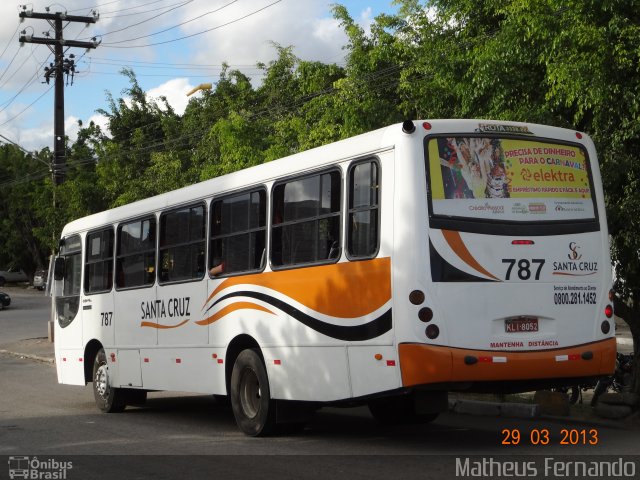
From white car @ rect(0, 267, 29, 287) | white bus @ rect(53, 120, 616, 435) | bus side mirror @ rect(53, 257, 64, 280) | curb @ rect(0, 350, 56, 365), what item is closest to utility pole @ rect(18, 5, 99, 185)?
curb @ rect(0, 350, 56, 365)

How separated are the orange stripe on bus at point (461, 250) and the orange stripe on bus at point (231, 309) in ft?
8.75

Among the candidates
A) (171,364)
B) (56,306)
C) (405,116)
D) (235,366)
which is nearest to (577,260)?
(235,366)

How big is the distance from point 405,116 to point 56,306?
7146mm

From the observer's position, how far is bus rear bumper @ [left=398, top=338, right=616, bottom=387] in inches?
352

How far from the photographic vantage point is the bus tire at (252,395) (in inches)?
440

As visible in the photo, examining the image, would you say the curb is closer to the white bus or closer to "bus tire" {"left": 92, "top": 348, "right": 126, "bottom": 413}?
"bus tire" {"left": 92, "top": 348, "right": 126, "bottom": 413}

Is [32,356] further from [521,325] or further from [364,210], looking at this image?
[521,325]

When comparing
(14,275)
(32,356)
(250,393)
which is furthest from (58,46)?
(14,275)

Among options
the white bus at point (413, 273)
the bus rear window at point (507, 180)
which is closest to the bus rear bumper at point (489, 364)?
the white bus at point (413, 273)

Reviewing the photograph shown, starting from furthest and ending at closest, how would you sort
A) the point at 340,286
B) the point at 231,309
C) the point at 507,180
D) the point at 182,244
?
the point at 182,244 → the point at 231,309 → the point at 340,286 → the point at 507,180

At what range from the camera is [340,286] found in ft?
32.6

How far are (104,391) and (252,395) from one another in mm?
4409

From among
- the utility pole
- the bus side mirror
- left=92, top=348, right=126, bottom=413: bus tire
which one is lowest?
A: left=92, top=348, right=126, bottom=413: bus tire

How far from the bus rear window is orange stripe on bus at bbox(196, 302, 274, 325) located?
277cm
